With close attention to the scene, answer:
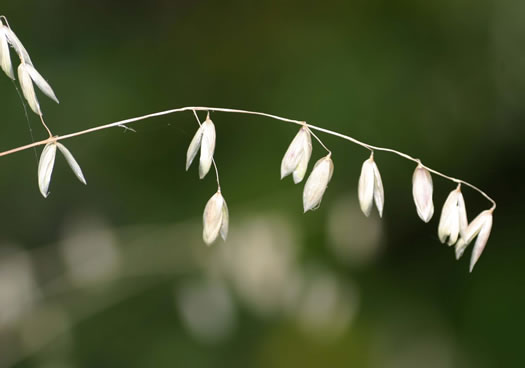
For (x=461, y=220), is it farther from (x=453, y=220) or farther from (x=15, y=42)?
(x=15, y=42)

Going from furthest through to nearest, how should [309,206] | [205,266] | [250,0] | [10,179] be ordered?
1. [250,0]
2. [10,179]
3. [205,266]
4. [309,206]

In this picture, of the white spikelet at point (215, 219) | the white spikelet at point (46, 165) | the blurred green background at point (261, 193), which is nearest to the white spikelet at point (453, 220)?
the white spikelet at point (215, 219)

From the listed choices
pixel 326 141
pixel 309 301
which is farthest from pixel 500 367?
pixel 326 141

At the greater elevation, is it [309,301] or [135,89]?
[135,89]

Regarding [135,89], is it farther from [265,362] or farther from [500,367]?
[500,367]

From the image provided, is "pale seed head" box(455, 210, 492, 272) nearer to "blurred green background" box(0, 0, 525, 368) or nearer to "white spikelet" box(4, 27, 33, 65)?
"white spikelet" box(4, 27, 33, 65)

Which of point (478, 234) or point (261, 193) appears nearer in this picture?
point (478, 234)

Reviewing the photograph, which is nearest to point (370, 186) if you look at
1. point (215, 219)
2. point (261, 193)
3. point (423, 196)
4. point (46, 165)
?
point (423, 196)

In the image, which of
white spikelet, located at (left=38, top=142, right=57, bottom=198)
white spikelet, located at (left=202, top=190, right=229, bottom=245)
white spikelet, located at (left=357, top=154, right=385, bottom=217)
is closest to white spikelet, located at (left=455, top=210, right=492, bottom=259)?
white spikelet, located at (left=357, top=154, right=385, bottom=217)
